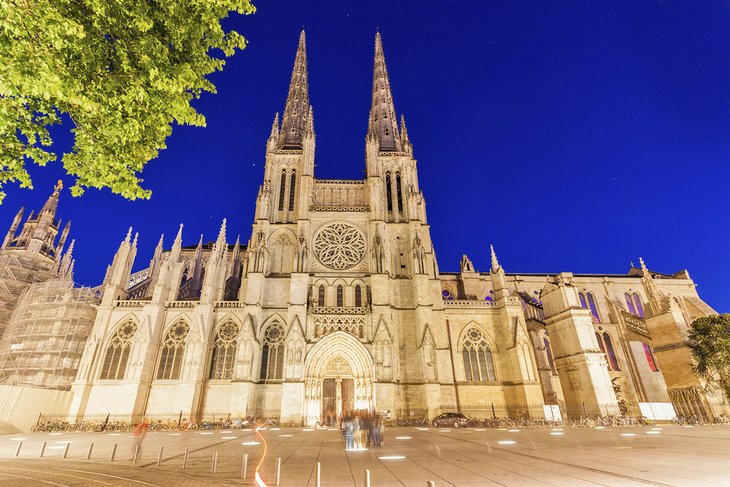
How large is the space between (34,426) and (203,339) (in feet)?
32.9

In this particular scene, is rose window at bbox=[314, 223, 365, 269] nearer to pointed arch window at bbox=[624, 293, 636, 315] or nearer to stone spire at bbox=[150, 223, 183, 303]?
stone spire at bbox=[150, 223, 183, 303]

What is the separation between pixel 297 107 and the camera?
38875 millimetres

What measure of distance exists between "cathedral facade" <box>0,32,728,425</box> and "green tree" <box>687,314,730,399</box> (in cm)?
112

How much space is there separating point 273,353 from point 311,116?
23.7 m

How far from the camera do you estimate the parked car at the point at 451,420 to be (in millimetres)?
21288

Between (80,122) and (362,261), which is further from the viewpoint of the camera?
(362,261)

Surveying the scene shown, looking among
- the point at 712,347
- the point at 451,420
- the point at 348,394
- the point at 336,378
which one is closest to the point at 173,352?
the point at 336,378

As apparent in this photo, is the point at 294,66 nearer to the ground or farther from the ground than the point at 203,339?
farther from the ground

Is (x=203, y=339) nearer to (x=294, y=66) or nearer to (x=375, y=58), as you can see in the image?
(x=294, y=66)

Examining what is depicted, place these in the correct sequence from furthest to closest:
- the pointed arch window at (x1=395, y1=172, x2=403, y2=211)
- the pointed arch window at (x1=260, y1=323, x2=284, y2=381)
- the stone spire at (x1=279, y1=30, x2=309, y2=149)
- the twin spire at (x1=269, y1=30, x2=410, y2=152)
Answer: the stone spire at (x1=279, y1=30, x2=309, y2=149) < the twin spire at (x1=269, y1=30, x2=410, y2=152) < the pointed arch window at (x1=395, y1=172, x2=403, y2=211) < the pointed arch window at (x1=260, y1=323, x2=284, y2=381)

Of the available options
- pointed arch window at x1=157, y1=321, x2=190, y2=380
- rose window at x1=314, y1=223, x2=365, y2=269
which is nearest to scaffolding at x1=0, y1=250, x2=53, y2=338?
pointed arch window at x1=157, y1=321, x2=190, y2=380

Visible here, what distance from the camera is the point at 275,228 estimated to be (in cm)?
2911

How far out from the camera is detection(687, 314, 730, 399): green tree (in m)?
19.8

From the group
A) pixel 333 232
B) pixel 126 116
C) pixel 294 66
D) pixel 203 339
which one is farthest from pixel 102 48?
pixel 294 66
